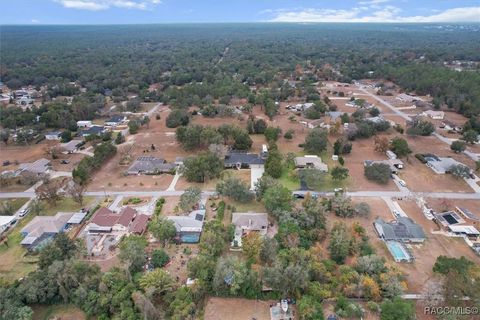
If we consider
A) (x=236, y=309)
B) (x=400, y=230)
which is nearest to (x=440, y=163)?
(x=400, y=230)


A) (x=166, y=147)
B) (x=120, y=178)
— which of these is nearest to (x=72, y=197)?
(x=120, y=178)

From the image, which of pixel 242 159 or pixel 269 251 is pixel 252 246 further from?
A: pixel 242 159

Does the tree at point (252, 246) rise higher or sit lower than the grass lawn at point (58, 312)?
higher

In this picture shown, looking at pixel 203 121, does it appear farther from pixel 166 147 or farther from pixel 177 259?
pixel 177 259

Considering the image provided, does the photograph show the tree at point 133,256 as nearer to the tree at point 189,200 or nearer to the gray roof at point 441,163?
the tree at point 189,200

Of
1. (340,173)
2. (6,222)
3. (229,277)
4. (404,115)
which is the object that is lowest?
(6,222)

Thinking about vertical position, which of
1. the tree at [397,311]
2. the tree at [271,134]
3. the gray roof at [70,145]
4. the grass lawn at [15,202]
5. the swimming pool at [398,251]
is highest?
the tree at [271,134]

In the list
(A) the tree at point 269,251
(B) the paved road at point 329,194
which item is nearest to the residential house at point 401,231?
(B) the paved road at point 329,194
